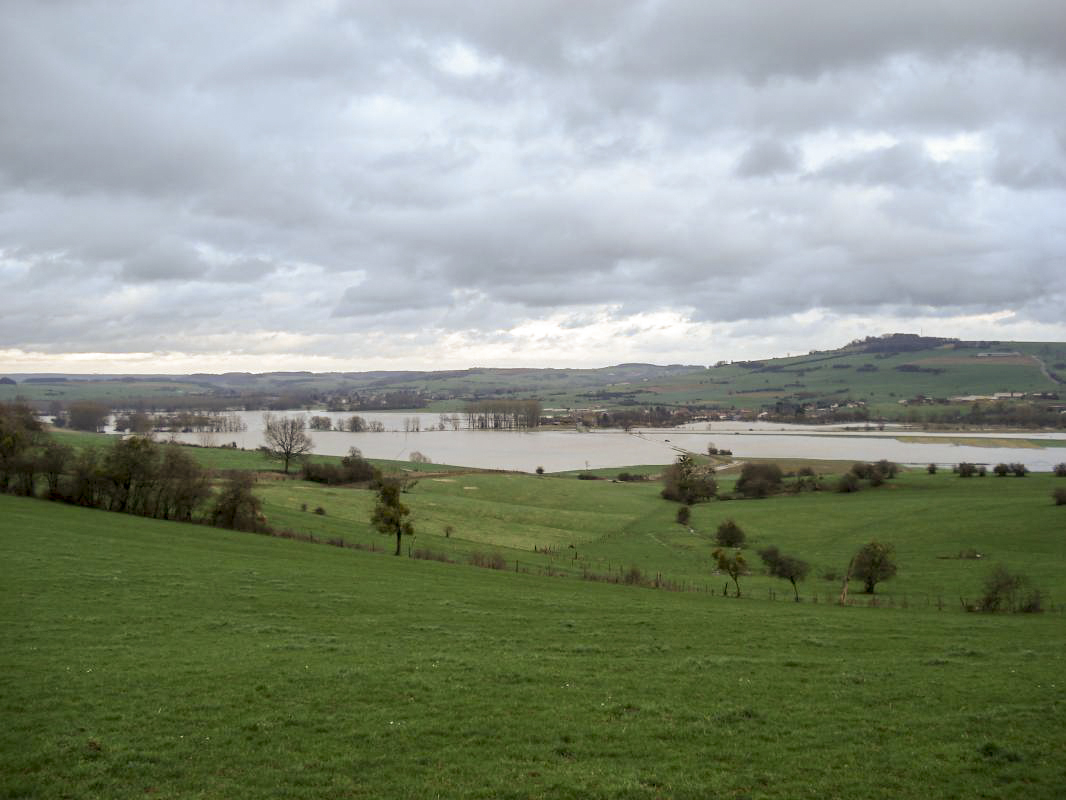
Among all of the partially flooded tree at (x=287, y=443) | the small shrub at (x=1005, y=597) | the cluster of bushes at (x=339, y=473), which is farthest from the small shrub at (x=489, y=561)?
the partially flooded tree at (x=287, y=443)

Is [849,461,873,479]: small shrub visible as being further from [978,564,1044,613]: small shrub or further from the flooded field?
[978,564,1044,613]: small shrub

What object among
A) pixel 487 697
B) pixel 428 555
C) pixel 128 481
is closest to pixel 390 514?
pixel 428 555

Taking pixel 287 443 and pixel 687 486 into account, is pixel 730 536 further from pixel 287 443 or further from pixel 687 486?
pixel 287 443

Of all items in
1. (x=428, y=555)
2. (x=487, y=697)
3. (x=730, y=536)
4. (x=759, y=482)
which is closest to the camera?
(x=487, y=697)

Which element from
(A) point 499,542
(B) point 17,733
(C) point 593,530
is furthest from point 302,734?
(C) point 593,530

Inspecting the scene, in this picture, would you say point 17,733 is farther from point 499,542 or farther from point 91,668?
point 499,542

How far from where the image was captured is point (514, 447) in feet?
481

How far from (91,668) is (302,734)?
230 inches

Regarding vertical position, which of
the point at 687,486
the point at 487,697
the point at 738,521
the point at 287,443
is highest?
the point at 287,443

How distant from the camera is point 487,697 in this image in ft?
43.6

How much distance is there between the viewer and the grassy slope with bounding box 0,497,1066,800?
32.7ft

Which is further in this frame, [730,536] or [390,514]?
[730,536]

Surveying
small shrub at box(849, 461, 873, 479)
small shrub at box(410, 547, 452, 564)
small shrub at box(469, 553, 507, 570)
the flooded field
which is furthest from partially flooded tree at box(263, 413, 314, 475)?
small shrub at box(849, 461, 873, 479)

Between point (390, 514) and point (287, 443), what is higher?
point (287, 443)
